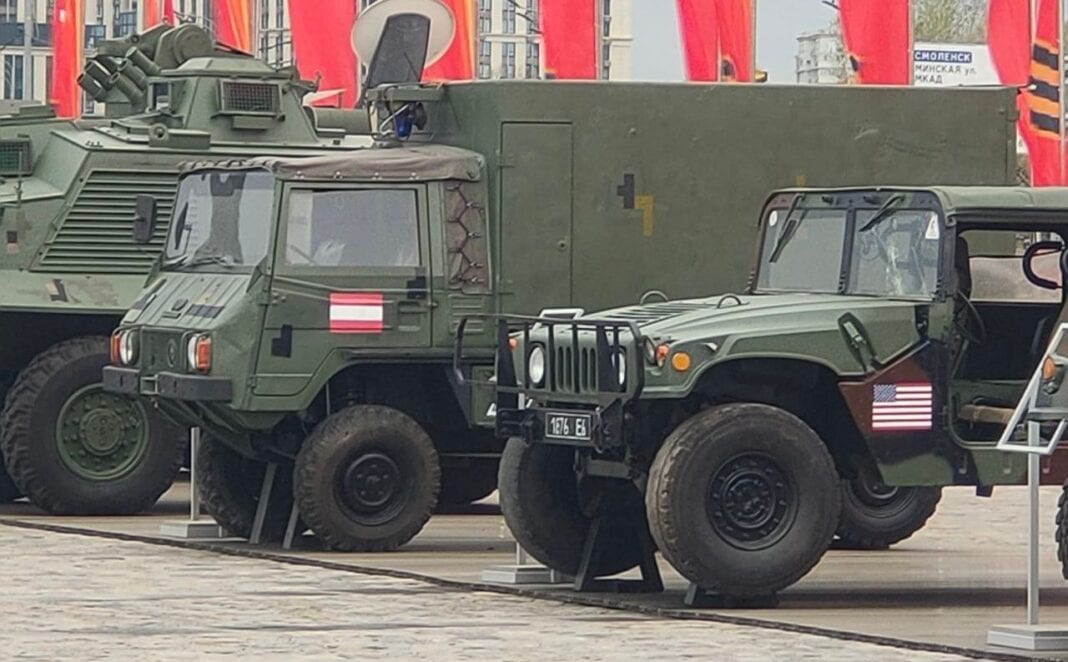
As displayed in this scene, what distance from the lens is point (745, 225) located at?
17.3m

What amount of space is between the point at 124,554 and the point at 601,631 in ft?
14.8

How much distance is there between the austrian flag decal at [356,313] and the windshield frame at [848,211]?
2.49 metres

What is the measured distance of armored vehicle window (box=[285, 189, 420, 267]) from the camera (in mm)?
16359

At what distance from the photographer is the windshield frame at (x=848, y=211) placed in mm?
13555

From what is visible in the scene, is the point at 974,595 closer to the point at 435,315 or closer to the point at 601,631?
the point at 601,631

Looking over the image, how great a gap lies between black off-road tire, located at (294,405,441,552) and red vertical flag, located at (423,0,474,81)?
15.5 metres

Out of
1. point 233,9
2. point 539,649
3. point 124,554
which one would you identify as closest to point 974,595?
point 539,649

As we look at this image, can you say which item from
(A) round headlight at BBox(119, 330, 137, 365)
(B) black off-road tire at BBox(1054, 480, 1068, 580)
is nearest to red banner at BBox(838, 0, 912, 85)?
(A) round headlight at BBox(119, 330, 137, 365)

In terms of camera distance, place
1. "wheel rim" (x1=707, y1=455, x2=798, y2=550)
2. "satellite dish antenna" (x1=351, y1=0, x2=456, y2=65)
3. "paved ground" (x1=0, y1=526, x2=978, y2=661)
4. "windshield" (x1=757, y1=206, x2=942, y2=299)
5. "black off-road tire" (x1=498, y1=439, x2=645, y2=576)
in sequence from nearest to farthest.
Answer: "paved ground" (x1=0, y1=526, x2=978, y2=661) < "wheel rim" (x1=707, y1=455, x2=798, y2=550) < "windshield" (x1=757, y1=206, x2=942, y2=299) < "black off-road tire" (x1=498, y1=439, x2=645, y2=576) < "satellite dish antenna" (x1=351, y1=0, x2=456, y2=65)

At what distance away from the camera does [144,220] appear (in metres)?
18.1

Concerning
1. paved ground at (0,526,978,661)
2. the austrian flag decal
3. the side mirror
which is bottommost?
paved ground at (0,526,978,661)

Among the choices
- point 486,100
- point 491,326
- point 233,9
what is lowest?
point 491,326

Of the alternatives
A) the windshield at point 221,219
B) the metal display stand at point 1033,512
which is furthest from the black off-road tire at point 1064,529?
the windshield at point 221,219

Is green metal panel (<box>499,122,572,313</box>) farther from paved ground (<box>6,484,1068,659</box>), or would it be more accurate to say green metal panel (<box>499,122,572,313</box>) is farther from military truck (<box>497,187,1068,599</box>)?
military truck (<box>497,187,1068,599</box>)
